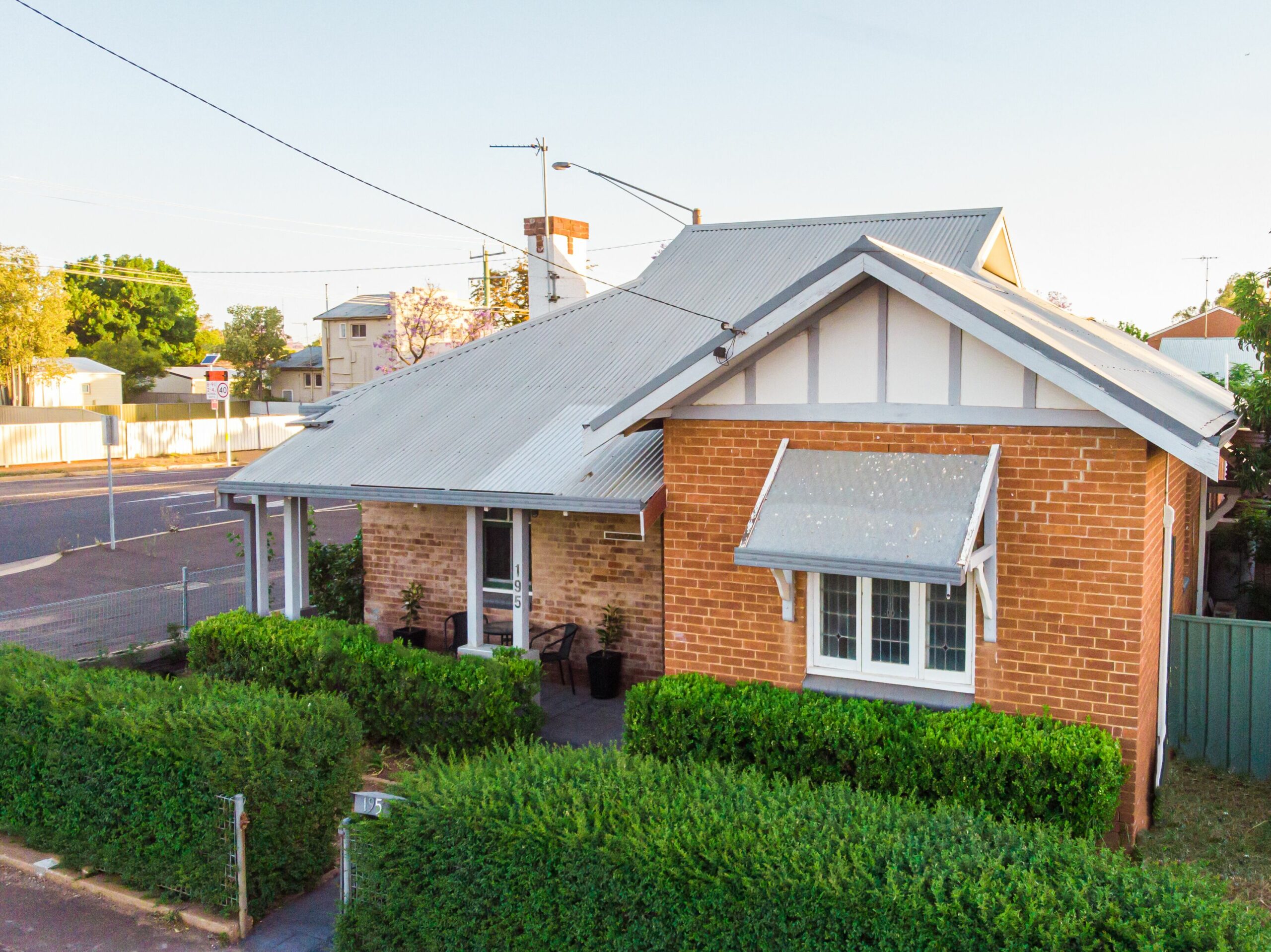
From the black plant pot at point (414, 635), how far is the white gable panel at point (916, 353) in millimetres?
7852

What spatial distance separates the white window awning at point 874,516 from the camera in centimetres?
703

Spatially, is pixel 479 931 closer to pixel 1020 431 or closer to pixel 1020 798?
pixel 1020 798

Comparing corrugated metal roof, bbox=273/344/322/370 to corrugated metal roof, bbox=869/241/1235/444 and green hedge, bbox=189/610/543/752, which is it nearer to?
green hedge, bbox=189/610/543/752

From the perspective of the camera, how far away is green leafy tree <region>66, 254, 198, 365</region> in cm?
7638

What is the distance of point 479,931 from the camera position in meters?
5.70

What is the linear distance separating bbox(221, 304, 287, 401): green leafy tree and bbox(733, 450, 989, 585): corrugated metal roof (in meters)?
72.1

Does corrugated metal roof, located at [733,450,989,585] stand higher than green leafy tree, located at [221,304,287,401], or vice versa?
green leafy tree, located at [221,304,287,401]

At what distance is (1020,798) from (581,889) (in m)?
3.12

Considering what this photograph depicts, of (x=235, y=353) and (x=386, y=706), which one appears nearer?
(x=386, y=706)

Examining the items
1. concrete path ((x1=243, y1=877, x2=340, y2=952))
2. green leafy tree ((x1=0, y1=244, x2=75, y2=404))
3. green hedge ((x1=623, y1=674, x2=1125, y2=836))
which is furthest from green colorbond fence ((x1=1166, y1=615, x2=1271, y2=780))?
green leafy tree ((x1=0, y1=244, x2=75, y2=404))

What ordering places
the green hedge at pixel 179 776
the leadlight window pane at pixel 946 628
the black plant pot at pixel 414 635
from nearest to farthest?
the green hedge at pixel 179 776, the leadlight window pane at pixel 946 628, the black plant pot at pixel 414 635

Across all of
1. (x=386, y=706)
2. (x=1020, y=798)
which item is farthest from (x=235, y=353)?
(x=1020, y=798)

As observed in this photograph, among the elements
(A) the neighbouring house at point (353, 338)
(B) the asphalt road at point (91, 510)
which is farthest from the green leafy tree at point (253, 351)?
(B) the asphalt road at point (91, 510)

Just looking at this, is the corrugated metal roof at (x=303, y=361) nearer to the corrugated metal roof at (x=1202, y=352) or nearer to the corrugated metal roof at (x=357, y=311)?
the corrugated metal roof at (x=357, y=311)
